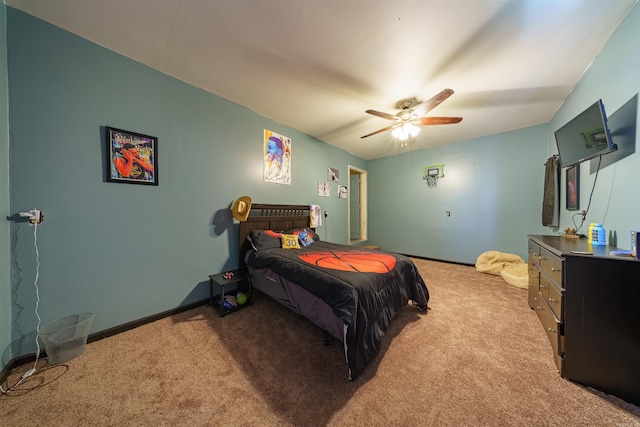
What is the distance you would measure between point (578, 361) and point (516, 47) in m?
2.59

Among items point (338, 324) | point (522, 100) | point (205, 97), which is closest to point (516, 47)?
point (522, 100)

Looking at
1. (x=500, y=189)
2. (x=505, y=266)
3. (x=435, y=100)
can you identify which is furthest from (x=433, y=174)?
(x=435, y=100)

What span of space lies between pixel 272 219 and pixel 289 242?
0.57 metres

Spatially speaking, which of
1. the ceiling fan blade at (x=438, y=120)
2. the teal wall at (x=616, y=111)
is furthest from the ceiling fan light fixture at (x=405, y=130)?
the teal wall at (x=616, y=111)

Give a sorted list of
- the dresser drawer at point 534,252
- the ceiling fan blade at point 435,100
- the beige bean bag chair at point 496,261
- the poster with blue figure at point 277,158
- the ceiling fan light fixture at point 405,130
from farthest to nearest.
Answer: the beige bean bag chair at point 496,261
the poster with blue figure at point 277,158
the ceiling fan light fixture at point 405,130
the dresser drawer at point 534,252
the ceiling fan blade at point 435,100

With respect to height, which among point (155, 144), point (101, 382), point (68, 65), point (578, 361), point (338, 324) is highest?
point (68, 65)

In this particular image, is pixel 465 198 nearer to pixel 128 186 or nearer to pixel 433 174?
pixel 433 174

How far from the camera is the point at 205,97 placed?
8.37 feet

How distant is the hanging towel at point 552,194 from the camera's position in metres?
2.93

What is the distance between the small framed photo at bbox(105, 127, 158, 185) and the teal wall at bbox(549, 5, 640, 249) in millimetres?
4248

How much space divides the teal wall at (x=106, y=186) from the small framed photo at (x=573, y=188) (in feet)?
14.3

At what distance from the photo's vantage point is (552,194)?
9.71ft

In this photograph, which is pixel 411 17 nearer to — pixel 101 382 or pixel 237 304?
pixel 237 304

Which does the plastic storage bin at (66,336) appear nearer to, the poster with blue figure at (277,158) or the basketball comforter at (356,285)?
the basketball comforter at (356,285)
